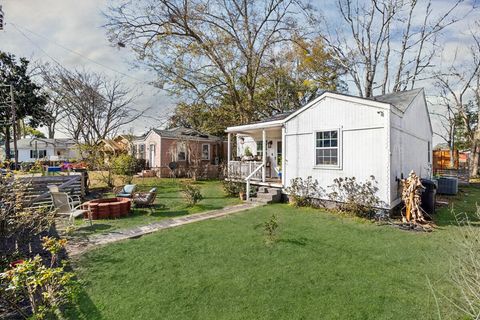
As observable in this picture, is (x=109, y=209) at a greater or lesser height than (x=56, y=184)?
lesser

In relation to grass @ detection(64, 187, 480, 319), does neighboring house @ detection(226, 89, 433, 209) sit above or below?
above

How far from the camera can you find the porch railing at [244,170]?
12.6 m

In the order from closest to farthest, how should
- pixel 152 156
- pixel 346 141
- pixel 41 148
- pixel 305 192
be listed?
pixel 346 141 < pixel 305 192 < pixel 152 156 < pixel 41 148

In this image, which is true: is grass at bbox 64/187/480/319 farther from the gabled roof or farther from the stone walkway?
the gabled roof

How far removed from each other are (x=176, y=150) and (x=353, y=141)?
15.9 m

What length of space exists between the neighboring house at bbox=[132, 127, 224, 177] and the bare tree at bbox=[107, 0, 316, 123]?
11.1ft

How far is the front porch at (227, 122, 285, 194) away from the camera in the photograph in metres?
12.1

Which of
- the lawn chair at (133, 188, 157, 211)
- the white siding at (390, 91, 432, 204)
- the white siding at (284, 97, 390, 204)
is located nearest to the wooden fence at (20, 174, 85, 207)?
the lawn chair at (133, 188, 157, 211)

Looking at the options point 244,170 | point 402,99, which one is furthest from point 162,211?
point 402,99

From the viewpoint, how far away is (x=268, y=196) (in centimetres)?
1114

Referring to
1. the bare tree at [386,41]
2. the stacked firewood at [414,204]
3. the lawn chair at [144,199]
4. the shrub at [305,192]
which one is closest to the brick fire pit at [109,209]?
the lawn chair at [144,199]

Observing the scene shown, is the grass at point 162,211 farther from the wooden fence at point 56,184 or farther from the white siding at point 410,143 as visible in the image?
the white siding at point 410,143

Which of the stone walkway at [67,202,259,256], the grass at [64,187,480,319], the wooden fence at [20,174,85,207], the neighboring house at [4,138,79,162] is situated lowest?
the grass at [64,187,480,319]

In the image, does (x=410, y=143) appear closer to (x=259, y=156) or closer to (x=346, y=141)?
(x=346, y=141)
